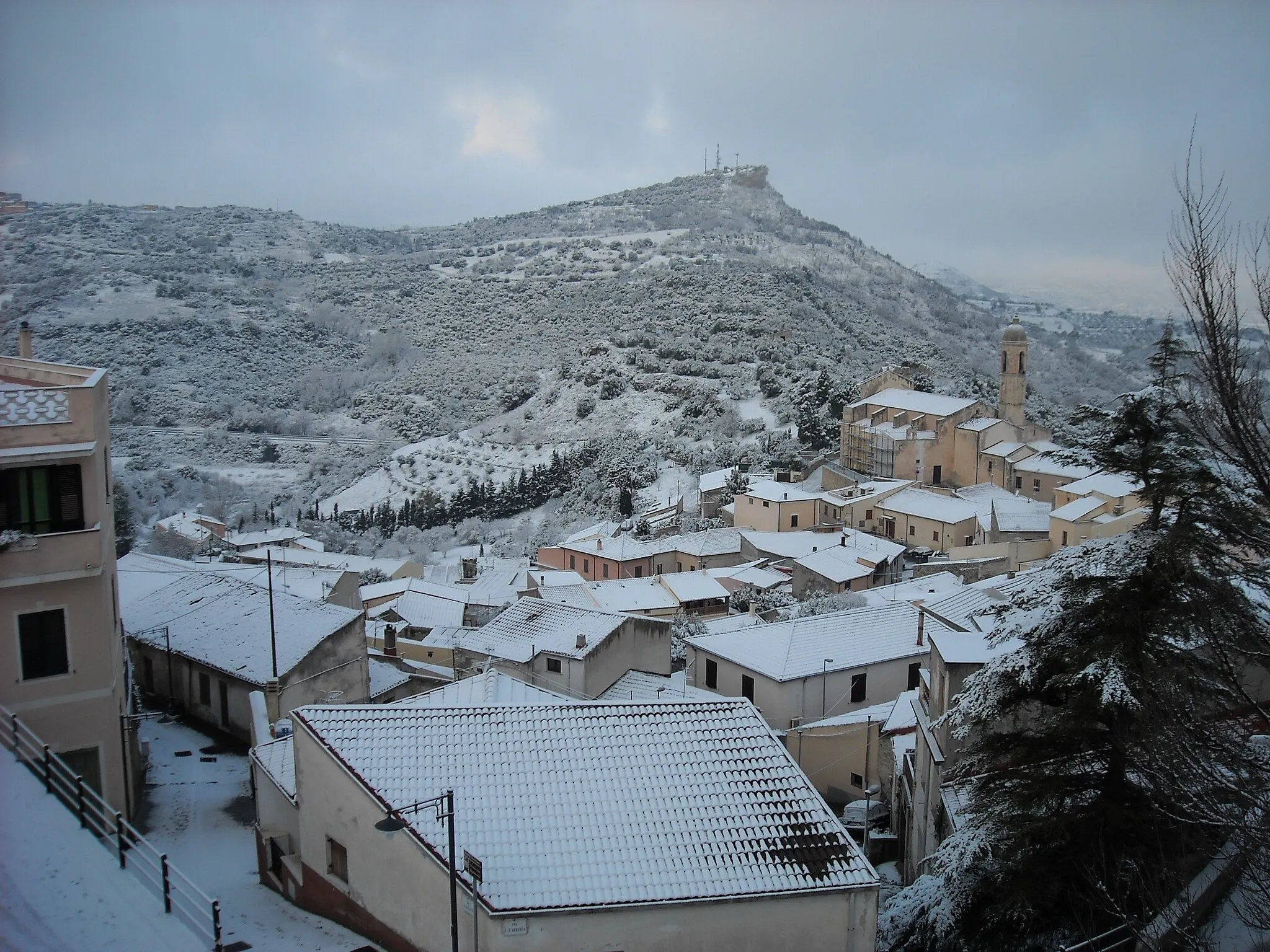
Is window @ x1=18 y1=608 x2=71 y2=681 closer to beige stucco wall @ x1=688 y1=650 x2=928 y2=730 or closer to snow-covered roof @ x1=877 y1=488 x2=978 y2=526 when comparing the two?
beige stucco wall @ x1=688 y1=650 x2=928 y2=730

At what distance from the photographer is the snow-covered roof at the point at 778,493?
4119 cm

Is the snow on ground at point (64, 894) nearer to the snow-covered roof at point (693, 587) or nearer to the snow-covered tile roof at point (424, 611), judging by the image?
the snow-covered tile roof at point (424, 611)

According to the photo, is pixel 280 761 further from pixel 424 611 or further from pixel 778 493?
pixel 778 493

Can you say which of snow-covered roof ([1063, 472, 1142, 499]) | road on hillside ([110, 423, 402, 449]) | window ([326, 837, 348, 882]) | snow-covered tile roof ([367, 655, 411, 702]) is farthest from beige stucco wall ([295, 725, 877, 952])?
road on hillside ([110, 423, 402, 449])

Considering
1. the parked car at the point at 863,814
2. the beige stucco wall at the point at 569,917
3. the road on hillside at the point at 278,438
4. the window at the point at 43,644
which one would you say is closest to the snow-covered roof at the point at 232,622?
the window at the point at 43,644

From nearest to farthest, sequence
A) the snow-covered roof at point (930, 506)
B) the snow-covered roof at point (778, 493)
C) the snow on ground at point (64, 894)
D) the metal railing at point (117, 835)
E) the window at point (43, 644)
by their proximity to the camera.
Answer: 1. the snow on ground at point (64, 894)
2. the metal railing at point (117, 835)
3. the window at point (43, 644)
4. the snow-covered roof at point (930, 506)
5. the snow-covered roof at point (778, 493)

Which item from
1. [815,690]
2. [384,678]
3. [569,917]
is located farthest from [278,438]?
[569,917]

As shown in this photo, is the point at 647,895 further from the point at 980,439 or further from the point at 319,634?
the point at 980,439

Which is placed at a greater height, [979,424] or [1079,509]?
[979,424]

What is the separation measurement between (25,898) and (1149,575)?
8.63 m

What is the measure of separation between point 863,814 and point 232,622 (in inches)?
420

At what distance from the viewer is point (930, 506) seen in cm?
3866

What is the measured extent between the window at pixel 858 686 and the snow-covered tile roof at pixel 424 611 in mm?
12533

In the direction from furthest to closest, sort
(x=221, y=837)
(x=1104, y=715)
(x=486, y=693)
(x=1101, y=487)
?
(x=1101, y=487)
(x=486, y=693)
(x=221, y=837)
(x=1104, y=715)
